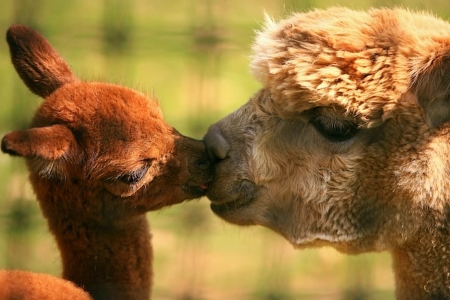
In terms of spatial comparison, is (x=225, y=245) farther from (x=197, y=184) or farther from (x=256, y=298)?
(x=197, y=184)

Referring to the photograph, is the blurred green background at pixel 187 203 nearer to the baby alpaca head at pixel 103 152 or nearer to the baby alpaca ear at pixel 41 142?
the baby alpaca head at pixel 103 152

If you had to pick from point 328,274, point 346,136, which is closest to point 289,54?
point 346,136

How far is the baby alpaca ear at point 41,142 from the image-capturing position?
8.34ft

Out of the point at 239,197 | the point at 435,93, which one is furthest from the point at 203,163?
the point at 435,93

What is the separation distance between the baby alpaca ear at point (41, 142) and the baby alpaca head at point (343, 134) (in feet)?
2.06

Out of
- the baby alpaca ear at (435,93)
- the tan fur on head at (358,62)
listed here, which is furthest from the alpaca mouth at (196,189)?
the baby alpaca ear at (435,93)

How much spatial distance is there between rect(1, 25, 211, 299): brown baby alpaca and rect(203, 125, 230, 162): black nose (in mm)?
46

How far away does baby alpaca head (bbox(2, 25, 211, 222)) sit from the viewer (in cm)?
304

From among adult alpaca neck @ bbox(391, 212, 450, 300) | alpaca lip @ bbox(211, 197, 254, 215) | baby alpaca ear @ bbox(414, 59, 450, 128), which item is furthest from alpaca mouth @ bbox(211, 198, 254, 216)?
baby alpaca ear @ bbox(414, 59, 450, 128)

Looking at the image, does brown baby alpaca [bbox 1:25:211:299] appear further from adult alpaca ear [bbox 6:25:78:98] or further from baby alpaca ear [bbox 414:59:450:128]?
baby alpaca ear [bbox 414:59:450:128]

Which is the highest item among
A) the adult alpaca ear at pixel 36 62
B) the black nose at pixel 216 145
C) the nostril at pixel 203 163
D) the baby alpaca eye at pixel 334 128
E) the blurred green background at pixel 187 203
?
the adult alpaca ear at pixel 36 62

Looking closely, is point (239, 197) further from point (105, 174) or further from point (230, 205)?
point (105, 174)

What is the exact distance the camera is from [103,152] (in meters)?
3.06

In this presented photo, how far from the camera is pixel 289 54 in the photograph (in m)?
3.03
